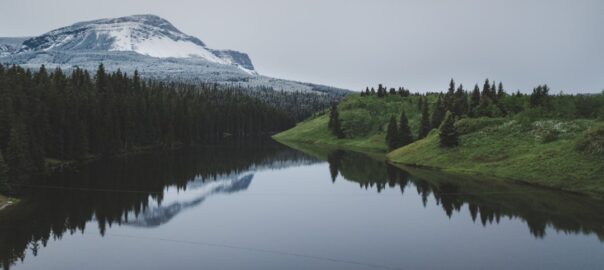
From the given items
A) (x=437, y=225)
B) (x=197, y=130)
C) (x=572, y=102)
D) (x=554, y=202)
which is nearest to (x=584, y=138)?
(x=554, y=202)

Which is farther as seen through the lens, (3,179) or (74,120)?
(74,120)

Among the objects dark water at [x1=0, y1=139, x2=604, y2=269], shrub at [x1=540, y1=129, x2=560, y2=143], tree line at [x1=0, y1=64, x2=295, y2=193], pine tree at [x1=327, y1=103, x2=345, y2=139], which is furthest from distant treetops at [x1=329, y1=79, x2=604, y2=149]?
tree line at [x1=0, y1=64, x2=295, y2=193]

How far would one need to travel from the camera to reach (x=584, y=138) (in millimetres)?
81438

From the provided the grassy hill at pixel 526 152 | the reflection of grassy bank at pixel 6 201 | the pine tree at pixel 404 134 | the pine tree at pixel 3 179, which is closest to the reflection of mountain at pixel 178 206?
the reflection of grassy bank at pixel 6 201

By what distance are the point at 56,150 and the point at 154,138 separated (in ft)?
164

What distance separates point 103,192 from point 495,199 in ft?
183

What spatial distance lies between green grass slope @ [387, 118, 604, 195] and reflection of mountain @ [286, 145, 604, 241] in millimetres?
4084

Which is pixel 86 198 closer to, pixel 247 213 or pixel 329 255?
pixel 247 213

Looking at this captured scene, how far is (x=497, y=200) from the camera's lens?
6738cm

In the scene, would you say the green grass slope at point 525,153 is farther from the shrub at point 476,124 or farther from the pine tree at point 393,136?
the pine tree at point 393,136

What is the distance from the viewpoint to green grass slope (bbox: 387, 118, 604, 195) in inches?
2972

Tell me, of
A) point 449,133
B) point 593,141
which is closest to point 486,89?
point 449,133

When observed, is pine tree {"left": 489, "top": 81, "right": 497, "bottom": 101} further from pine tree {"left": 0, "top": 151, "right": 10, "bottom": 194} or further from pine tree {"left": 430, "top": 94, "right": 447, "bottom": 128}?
pine tree {"left": 0, "top": 151, "right": 10, "bottom": 194}

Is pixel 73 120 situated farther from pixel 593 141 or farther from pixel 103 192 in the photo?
pixel 593 141
